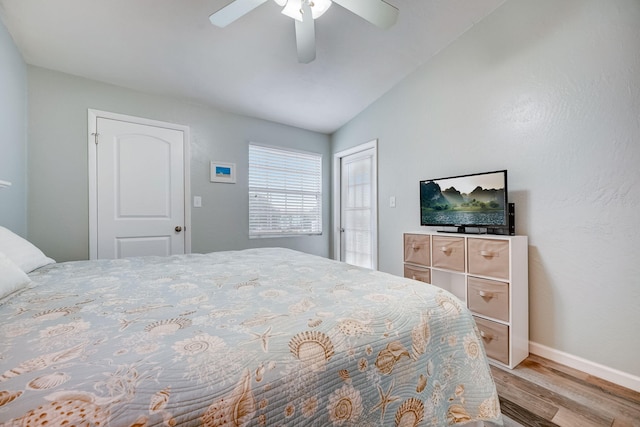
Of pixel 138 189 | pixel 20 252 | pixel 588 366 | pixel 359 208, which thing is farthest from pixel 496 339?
pixel 138 189

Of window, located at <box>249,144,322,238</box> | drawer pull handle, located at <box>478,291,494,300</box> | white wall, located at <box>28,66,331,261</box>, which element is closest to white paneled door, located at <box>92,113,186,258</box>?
white wall, located at <box>28,66,331,261</box>

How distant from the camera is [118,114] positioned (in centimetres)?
260

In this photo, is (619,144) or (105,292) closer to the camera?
(105,292)

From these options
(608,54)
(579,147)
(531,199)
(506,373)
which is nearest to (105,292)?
(506,373)

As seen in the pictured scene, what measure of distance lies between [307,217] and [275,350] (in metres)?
3.21

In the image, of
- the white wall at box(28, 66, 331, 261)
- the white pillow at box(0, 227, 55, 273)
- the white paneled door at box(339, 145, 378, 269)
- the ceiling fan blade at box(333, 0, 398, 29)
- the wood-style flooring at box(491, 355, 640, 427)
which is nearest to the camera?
the white pillow at box(0, 227, 55, 273)

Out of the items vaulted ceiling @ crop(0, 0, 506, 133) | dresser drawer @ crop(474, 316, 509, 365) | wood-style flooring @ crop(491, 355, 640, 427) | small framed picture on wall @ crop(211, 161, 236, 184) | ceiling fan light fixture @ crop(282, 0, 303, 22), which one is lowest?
wood-style flooring @ crop(491, 355, 640, 427)

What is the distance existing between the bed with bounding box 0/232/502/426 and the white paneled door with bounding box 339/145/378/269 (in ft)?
7.20

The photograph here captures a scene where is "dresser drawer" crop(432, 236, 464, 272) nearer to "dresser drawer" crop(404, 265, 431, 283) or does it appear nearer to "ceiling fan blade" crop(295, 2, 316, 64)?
"dresser drawer" crop(404, 265, 431, 283)

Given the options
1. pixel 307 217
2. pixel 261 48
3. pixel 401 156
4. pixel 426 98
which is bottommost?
pixel 307 217

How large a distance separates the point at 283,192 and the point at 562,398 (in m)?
3.12

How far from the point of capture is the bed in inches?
19.4

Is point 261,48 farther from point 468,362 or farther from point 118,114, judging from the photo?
point 468,362

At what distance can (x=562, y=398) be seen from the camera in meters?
1.53
